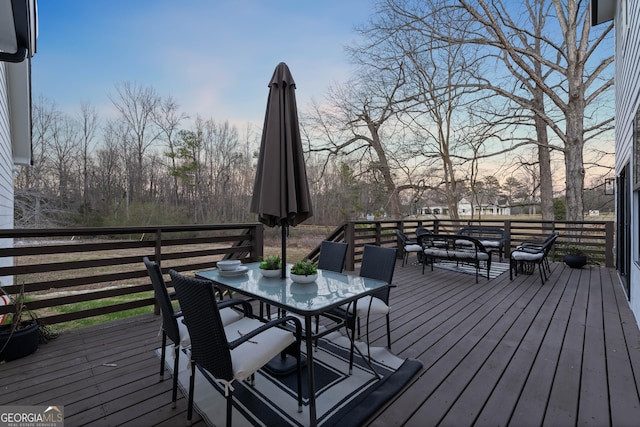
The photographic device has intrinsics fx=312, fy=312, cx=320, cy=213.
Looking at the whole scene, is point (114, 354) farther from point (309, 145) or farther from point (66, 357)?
point (309, 145)

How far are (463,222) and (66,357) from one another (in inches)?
340

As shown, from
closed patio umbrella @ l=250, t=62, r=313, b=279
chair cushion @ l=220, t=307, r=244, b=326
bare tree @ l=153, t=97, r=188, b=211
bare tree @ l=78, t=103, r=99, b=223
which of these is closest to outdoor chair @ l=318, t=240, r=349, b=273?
closed patio umbrella @ l=250, t=62, r=313, b=279

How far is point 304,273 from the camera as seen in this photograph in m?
2.26

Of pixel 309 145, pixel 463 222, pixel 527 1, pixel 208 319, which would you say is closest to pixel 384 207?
pixel 309 145

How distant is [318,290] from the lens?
2.14m

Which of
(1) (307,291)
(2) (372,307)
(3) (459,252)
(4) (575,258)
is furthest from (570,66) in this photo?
(1) (307,291)

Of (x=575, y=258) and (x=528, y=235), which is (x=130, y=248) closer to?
(x=575, y=258)

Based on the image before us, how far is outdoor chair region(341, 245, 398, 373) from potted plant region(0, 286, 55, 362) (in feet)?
8.35

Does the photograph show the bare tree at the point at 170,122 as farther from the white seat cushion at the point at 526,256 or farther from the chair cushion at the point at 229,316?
the chair cushion at the point at 229,316

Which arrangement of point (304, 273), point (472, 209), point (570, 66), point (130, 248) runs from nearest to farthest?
point (304, 273) < point (130, 248) < point (570, 66) < point (472, 209)

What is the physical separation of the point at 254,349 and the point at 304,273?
70cm

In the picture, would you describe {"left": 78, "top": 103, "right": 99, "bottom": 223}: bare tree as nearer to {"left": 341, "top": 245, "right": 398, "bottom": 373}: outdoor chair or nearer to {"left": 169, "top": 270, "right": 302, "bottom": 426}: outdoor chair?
{"left": 341, "top": 245, "right": 398, "bottom": 373}: outdoor chair

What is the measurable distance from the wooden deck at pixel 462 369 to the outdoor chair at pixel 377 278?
0.46 m

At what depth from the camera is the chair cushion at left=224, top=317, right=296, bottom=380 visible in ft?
5.05
